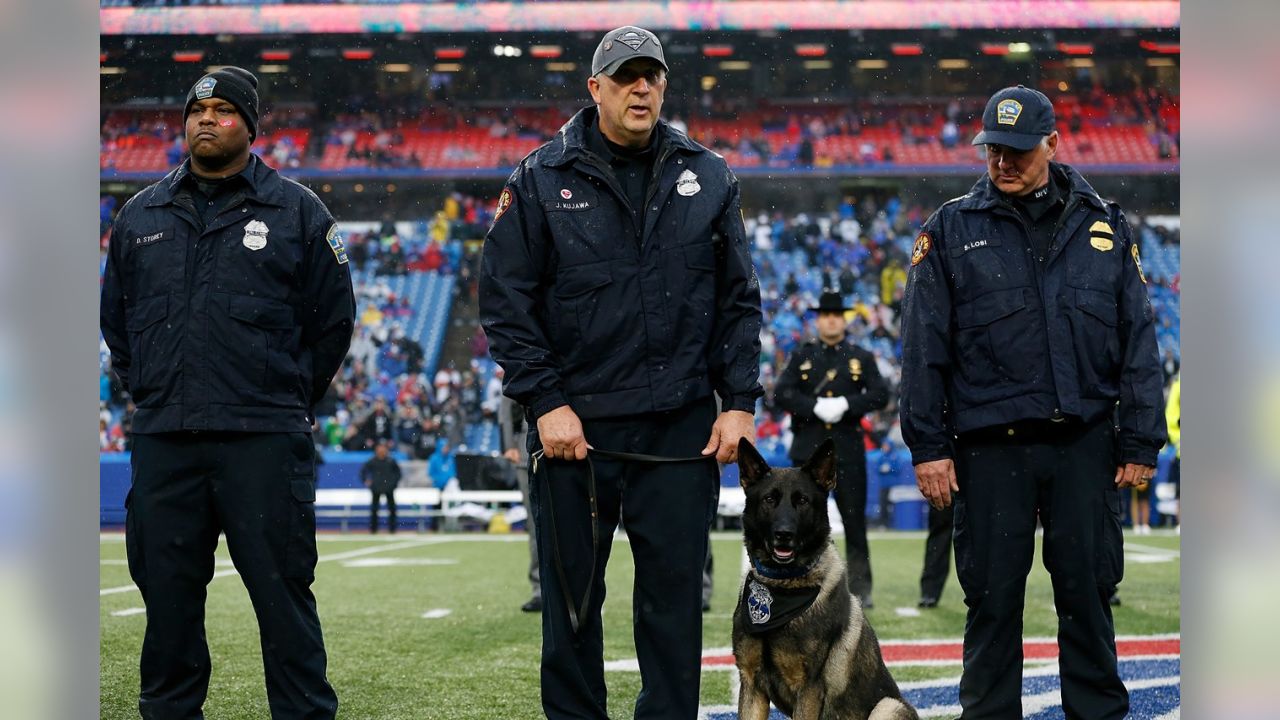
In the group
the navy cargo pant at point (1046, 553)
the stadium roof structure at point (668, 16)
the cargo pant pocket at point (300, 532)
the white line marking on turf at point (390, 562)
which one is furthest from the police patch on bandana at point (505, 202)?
the stadium roof structure at point (668, 16)

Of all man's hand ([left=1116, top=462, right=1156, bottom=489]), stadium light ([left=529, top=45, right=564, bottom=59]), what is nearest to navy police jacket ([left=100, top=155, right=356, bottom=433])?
man's hand ([left=1116, top=462, right=1156, bottom=489])

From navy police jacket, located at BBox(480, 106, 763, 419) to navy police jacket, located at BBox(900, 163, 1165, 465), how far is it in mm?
739

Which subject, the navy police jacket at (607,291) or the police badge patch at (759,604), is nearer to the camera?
the navy police jacket at (607,291)

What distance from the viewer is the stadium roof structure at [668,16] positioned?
97.5 ft

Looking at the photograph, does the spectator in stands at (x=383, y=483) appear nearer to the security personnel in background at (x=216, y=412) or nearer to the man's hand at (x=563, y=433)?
the security personnel in background at (x=216, y=412)

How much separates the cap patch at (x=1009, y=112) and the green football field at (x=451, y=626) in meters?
2.45

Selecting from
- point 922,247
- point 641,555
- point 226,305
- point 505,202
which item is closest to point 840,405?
point 922,247

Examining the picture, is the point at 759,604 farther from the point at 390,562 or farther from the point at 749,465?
the point at 390,562

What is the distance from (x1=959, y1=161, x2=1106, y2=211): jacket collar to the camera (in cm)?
416

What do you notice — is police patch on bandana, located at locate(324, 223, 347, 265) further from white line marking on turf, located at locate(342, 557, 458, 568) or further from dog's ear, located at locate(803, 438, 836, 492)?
white line marking on turf, located at locate(342, 557, 458, 568)

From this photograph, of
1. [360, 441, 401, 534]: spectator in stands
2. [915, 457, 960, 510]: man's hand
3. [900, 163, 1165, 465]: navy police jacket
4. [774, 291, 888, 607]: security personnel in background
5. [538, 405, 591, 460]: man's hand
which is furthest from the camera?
[360, 441, 401, 534]: spectator in stands

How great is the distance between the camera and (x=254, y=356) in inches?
157
